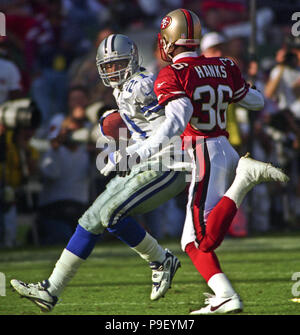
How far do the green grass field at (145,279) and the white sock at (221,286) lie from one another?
11.4 inches

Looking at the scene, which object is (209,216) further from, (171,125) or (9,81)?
(9,81)

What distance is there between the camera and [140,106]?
488 cm

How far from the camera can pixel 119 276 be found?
6.49 m

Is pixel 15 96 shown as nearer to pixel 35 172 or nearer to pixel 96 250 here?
pixel 35 172

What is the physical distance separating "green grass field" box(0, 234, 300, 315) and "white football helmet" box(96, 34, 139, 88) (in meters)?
1.40

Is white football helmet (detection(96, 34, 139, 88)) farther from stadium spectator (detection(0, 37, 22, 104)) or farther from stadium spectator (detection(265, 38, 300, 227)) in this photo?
stadium spectator (detection(265, 38, 300, 227))

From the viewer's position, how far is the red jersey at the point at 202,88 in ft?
14.8

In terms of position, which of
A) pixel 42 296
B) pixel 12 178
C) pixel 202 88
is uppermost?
pixel 202 88

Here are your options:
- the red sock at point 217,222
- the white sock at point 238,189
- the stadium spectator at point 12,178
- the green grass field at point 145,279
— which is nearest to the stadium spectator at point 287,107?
the green grass field at point 145,279

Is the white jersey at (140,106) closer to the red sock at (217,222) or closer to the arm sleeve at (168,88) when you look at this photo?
the arm sleeve at (168,88)

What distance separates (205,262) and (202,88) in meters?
0.97

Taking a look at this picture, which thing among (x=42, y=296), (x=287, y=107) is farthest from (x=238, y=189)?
(x=287, y=107)

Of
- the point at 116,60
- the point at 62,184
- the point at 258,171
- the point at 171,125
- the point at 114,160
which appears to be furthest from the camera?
the point at 62,184
